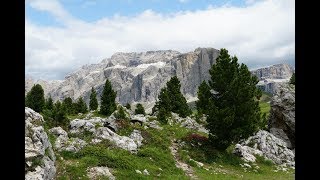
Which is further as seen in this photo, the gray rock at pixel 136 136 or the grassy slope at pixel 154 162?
the gray rock at pixel 136 136

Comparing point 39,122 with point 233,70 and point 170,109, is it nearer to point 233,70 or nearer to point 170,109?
point 233,70

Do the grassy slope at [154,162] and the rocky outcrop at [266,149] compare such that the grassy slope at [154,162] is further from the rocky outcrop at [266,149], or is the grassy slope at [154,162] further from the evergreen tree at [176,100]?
the evergreen tree at [176,100]

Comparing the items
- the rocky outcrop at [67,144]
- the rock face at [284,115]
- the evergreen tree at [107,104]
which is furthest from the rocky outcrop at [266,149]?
the evergreen tree at [107,104]

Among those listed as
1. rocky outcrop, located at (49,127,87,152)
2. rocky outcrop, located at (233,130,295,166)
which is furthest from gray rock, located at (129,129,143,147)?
rocky outcrop, located at (233,130,295,166)

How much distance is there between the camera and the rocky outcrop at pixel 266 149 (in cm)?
3691

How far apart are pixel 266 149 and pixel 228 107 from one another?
21.5 feet

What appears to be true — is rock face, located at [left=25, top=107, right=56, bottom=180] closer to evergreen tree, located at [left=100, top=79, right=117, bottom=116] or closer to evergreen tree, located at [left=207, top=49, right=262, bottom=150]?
evergreen tree, located at [left=207, top=49, right=262, bottom=150]

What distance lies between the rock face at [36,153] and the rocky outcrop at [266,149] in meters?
20.4

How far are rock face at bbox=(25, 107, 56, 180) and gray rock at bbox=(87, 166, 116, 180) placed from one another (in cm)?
244

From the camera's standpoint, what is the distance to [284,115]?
4328cm

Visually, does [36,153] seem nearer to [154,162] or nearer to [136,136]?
[154,162]

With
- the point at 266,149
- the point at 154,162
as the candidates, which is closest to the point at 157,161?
the point at 154,162

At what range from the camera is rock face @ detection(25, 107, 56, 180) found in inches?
747
